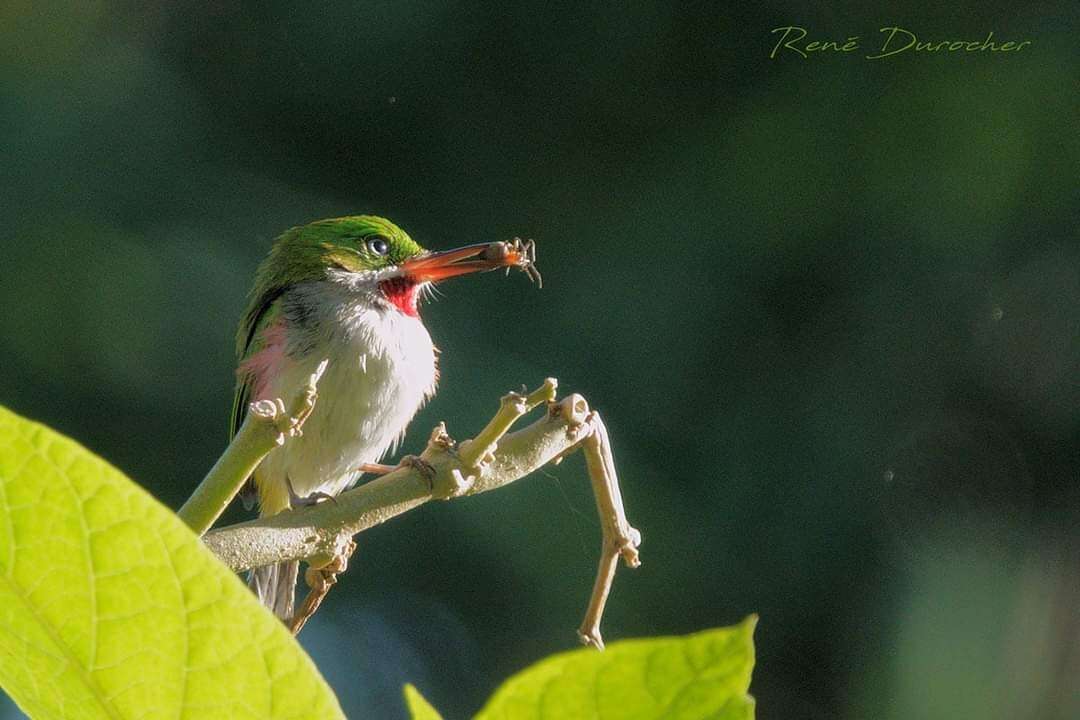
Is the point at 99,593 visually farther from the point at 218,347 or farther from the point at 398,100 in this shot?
the point at 398,100

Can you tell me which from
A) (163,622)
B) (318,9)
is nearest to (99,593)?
(163,622)

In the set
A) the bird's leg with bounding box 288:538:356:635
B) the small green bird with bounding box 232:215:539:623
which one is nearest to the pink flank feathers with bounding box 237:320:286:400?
the small green bird with bounding box 232:215:539:623

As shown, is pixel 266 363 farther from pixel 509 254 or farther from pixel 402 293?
pixel 509 254

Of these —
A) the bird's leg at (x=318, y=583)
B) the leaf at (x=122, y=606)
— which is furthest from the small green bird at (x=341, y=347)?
the leaf at (x=122, y=606)

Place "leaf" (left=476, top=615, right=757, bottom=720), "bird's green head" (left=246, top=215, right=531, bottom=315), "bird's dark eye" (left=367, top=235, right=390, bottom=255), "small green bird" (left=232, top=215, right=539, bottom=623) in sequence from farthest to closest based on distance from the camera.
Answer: "bird's dark eye" (left=367, top=235, right=390, bottom=255) → "bird's green head" (left=246, top=215, right=531, bottom=315) → "small green bird" (left=232, top=215, right=539, bottom=623) → "leaf" (left=476, top=615, right=757, bottom=720)
